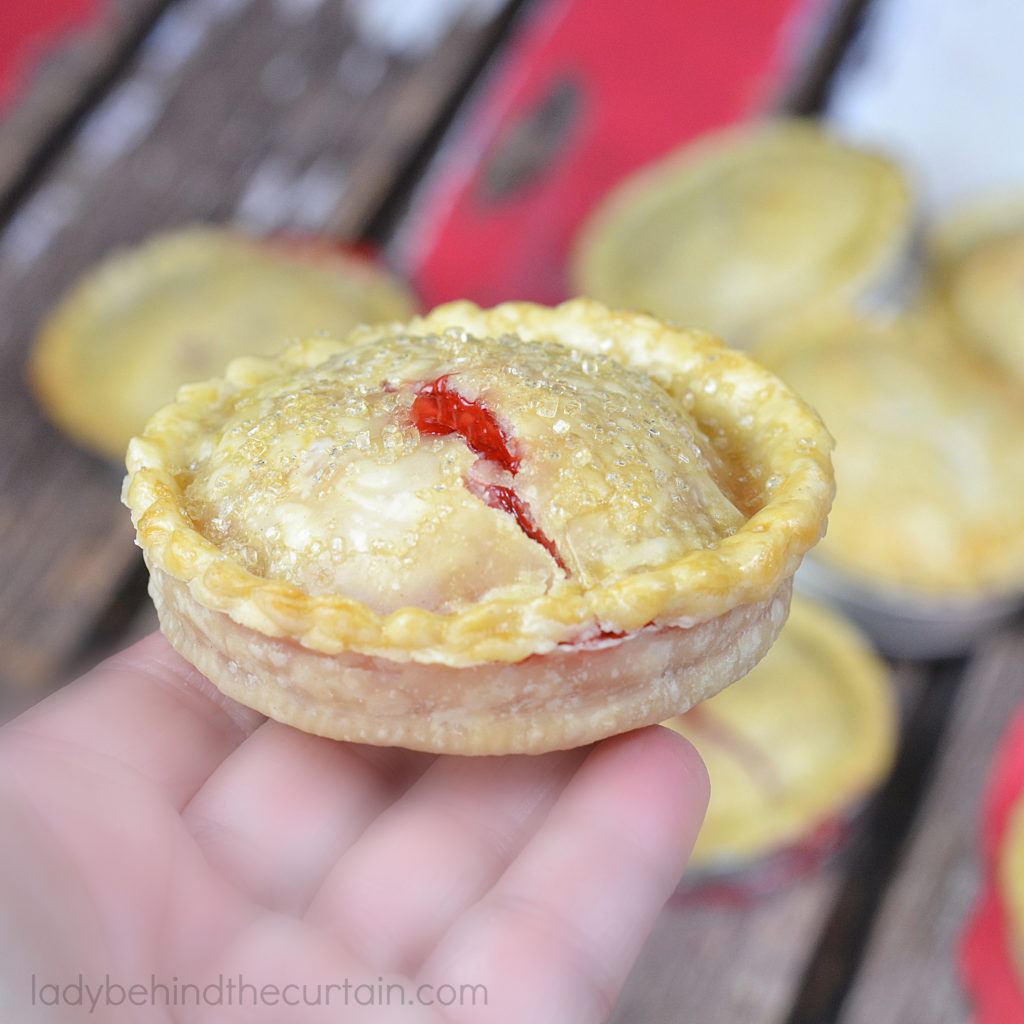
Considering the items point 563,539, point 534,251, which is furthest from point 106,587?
point 563,539

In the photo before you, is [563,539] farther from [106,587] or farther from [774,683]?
[106,587]

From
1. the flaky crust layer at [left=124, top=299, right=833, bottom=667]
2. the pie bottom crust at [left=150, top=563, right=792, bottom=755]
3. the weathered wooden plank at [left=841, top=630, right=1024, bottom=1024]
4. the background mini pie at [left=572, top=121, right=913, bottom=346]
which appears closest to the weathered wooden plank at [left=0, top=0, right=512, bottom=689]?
the background mini pie at [left=572, top=121, right=913, bottom=346]

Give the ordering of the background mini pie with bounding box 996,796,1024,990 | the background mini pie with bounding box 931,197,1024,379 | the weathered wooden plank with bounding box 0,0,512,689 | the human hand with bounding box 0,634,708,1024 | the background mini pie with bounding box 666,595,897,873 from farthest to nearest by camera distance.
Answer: the background mini pie with bounding box 931,197,1024,379, the weathered wooden plank with bounding box 0,0,512,689, the background mini pie with bounding box 666,595,897,873, the background mini pie with bounding box 996,796,1024,990, the human hand with bounding box 0,634,708,1024

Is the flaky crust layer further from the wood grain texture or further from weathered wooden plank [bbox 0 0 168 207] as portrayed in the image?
weathered wooden plank [bbox 0 0 168 207]

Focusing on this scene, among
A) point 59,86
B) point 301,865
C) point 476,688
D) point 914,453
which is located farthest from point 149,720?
point 59,86

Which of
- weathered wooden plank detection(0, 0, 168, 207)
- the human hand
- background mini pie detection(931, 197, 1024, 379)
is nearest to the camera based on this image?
the human hand
